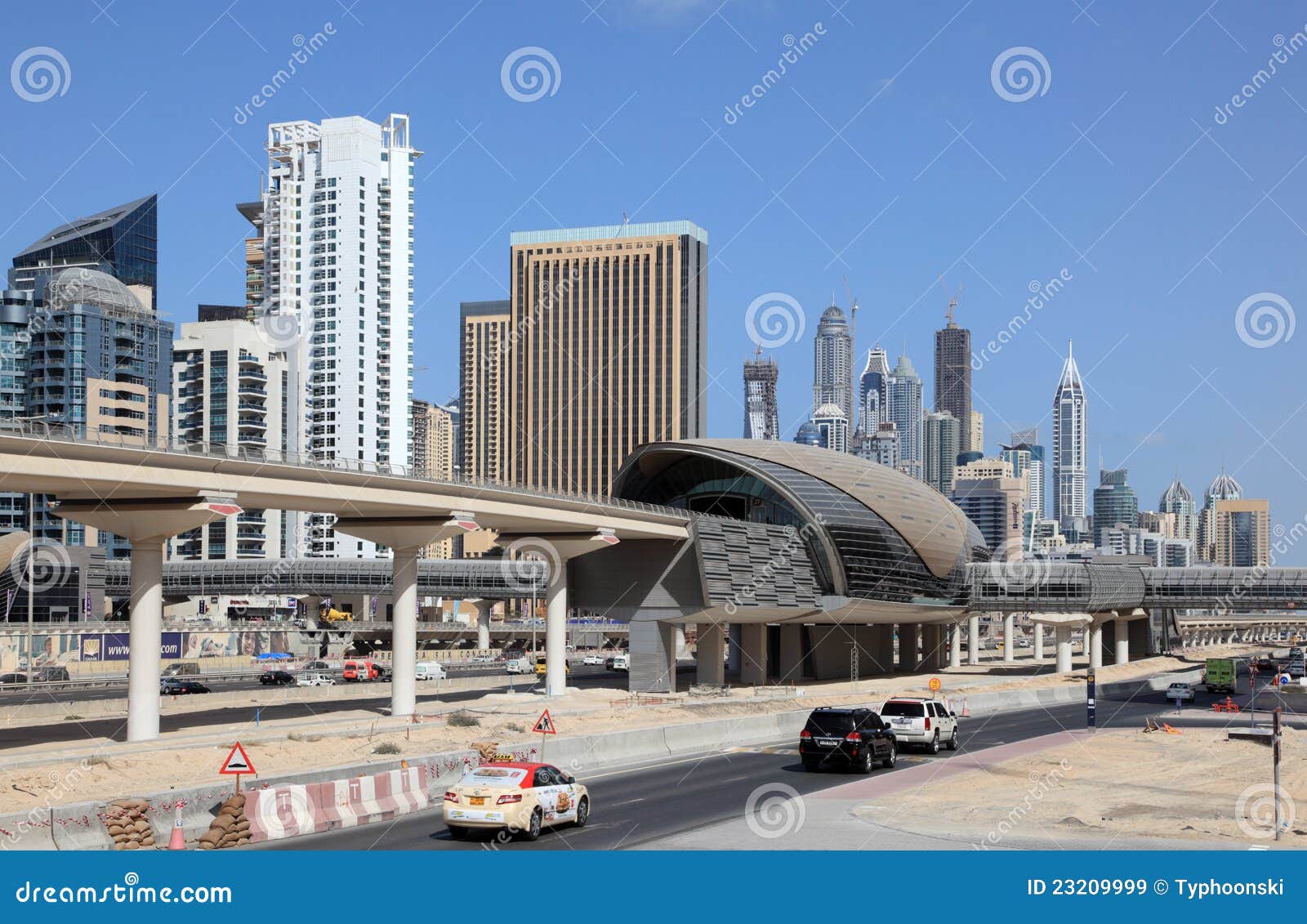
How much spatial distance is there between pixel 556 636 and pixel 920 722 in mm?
26710

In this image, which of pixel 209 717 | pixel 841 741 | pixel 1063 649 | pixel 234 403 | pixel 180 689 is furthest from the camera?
pixel 234 403

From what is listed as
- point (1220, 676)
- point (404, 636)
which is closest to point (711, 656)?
point (404, 636)

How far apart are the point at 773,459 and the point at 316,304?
Result: 106m

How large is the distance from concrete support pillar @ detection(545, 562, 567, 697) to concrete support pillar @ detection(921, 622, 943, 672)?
53214mm

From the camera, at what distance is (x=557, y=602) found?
65250 millimetres

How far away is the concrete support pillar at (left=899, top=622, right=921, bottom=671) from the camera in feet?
359

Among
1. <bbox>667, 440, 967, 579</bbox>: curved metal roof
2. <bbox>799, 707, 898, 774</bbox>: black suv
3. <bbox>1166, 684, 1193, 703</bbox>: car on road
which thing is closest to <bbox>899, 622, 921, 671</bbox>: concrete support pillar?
<bbox>667, 440, 967, 579</bbox>: curved metal roof

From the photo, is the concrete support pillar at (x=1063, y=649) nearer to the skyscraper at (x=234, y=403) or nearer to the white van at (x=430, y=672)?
the white van at (x=430, y=672)

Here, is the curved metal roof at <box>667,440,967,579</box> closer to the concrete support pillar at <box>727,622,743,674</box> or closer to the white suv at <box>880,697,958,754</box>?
the concrete support pillar at <box>727,622,743,674</box>

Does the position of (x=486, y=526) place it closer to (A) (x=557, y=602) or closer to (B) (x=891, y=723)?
(A) (x=557, y=602)

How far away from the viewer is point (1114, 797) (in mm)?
30906

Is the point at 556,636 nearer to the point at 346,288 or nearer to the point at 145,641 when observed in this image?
the point at 145,641

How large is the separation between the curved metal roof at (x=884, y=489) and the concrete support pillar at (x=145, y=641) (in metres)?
43.8

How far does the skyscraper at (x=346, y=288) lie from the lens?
173625mm
